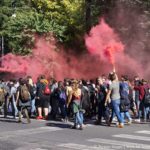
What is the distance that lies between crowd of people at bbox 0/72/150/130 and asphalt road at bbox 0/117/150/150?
0.56 meters

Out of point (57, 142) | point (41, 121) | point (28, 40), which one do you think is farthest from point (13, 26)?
point (57, 142)

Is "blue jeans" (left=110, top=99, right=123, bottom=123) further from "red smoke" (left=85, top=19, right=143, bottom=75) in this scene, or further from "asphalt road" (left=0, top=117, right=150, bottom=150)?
"red smoke" (left=85, top=19, right=143, bottom=75)

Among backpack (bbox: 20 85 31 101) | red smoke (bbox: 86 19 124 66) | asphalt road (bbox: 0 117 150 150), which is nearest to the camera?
asphalt road (bbox: 0 117 150 150)

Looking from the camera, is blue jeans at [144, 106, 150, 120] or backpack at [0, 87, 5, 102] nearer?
blue jeans at [144, 106, 150, 120]

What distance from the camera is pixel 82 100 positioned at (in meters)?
17.4

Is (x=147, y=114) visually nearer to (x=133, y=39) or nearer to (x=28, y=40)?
(x=133, y=39)

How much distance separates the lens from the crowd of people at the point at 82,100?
55.8 feet

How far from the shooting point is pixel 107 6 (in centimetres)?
3294

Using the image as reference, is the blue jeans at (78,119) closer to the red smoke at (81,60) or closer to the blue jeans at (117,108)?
the blue jeans at (117,108)

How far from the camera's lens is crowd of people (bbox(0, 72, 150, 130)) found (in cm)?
1700

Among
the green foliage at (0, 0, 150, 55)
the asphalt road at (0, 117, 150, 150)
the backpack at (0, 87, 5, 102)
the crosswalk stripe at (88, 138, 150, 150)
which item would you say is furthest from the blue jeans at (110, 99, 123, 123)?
the green foliage at (0, 0, 150, 55)

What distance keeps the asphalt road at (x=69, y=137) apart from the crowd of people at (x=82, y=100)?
56cm

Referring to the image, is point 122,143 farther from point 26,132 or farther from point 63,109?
point 63,109

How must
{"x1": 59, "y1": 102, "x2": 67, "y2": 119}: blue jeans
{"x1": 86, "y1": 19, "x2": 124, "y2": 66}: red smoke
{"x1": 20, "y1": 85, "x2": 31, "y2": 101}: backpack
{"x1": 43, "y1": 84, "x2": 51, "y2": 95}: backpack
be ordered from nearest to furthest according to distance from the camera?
{"x1": 20, "y1": 85, "x2": 31, "y2": 101}: backpack, {"x1": 59, "y1": 102, "x2": 67, "y2": 119}: blue jeans, {"x1": 43, "y1": 84, "x2": 51, "y2": 95}: backpack, {"x1": 86, "y1": 19, "x2": 124, "y2": 66}: red smoke
